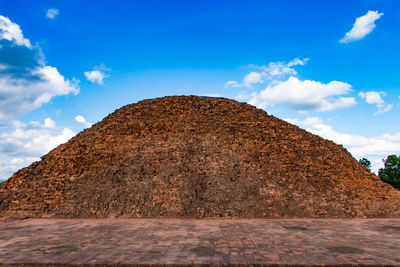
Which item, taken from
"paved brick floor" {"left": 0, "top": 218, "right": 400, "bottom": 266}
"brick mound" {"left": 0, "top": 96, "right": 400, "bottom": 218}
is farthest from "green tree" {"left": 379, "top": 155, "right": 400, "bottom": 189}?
"paved brick floor" {"left": 0, "top": 218, "right": 400, "bottom": 266}

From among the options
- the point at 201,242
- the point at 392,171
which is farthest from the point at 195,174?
the point at 392,171

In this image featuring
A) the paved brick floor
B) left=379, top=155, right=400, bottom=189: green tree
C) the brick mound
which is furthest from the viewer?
left=379, top=155, right=400, bottom=189: green tree

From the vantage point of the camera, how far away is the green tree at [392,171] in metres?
36.1

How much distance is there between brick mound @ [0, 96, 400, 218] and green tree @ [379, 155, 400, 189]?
20270mm

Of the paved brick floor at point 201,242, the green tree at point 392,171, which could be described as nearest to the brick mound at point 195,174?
the paved brick floor at point 201,242

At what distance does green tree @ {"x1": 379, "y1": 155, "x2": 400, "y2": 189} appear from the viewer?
119 ft

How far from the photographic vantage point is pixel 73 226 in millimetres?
12523

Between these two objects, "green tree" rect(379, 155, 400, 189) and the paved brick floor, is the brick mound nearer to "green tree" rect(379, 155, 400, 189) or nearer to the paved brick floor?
the paved brick floor

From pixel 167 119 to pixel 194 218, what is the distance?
32.7 ft


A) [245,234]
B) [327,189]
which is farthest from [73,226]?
[327,189]

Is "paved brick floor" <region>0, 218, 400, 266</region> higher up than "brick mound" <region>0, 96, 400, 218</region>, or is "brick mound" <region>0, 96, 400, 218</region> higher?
"brick mound" <region>0, 96, 400, 218</region>

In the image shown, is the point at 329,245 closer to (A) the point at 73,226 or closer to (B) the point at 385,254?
(B) the point at 385,254

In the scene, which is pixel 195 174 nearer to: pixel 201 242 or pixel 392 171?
pixel 201 242

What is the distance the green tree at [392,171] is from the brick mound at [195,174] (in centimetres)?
2027
